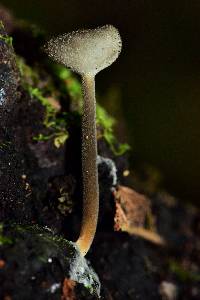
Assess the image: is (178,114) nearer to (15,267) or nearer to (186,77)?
(186,77)

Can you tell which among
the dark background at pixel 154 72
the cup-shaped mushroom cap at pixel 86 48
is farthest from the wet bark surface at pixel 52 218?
the dark background at pixel 154 72

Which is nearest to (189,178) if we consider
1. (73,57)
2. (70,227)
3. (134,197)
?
(134,197)

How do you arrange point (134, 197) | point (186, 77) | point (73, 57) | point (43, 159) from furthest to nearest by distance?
1. point (186, 77)
2. point (134, 197)
3. point (43, 159)
4. point (73, 57)

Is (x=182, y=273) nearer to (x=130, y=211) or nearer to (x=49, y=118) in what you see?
(x=130, y=211)

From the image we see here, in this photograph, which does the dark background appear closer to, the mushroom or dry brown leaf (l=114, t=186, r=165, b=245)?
dry brown leaf (l=114, t=186, r=165, b=245)

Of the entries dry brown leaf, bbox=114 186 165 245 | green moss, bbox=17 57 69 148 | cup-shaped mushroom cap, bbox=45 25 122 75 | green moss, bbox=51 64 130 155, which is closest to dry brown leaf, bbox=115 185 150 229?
dry brown leaf, bbox=114 186 165 245

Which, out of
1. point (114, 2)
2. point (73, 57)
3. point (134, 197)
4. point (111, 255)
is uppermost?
point (114, 2)

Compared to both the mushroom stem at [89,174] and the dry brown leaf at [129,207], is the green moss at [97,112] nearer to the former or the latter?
the dry brown leaf at [129,207]
